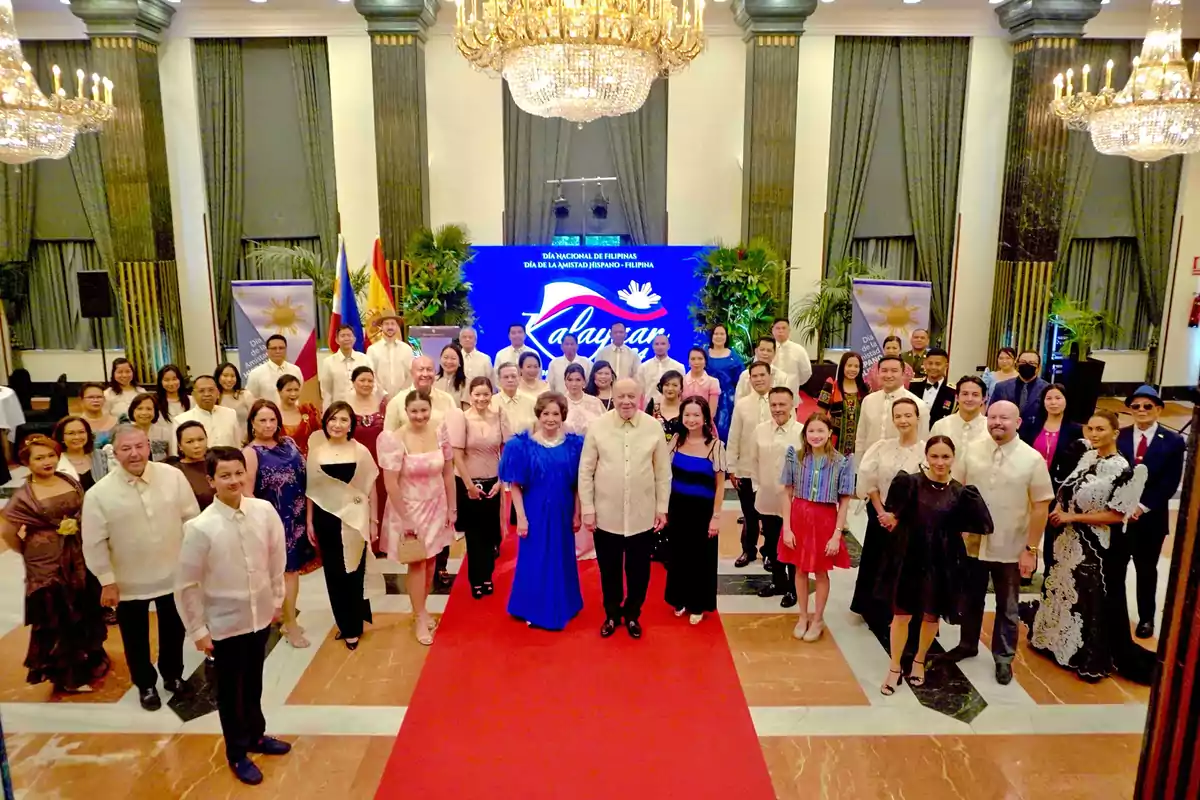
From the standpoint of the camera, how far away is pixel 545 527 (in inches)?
187

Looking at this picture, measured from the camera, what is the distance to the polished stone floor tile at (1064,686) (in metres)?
4.21

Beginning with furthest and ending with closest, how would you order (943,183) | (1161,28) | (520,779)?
(943,183) → (1161,28) → (520,779)

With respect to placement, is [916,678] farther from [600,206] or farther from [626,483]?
[600,206]

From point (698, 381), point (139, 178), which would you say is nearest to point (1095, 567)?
point (698, 381)

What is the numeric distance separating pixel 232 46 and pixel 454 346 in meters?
6.65

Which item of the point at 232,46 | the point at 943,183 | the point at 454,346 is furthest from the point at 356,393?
the point at 943,183

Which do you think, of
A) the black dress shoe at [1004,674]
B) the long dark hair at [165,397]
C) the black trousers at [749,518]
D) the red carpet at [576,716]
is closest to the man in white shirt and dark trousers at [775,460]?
the black trousers at [749,518]

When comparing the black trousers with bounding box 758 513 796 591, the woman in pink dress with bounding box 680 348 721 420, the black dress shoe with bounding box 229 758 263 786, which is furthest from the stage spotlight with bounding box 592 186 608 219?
the black dress shoe with bounding box 229 758 263 786

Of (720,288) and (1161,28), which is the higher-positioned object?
(1161,28)

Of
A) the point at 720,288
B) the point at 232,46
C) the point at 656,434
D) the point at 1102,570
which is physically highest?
the point at 232,46

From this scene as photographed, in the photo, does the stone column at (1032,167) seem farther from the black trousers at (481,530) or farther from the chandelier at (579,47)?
the black trousers at (481,530)

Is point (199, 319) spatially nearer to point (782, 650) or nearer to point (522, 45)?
point (522, 45)

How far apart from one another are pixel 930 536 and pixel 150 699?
3.88 meters

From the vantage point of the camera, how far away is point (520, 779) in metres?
3.58
